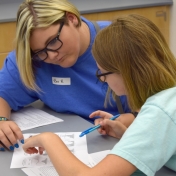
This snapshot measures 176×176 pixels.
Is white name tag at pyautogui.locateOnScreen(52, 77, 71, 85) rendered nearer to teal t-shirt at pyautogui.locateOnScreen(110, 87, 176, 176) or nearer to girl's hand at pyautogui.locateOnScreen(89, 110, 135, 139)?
girl's hand at pyautogui.locateOnScreen(89, 110, 135, 139)

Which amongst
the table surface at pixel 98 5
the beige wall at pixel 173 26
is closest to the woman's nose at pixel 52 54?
the table surface at pixel 98 5

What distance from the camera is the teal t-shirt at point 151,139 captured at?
2.71 ft

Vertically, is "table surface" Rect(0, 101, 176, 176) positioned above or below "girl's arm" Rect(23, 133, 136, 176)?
below

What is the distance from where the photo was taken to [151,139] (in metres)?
0.82

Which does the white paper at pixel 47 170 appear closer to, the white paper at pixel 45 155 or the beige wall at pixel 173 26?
the white paper at pixel 45 155

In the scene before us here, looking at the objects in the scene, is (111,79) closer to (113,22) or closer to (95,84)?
(113,22)

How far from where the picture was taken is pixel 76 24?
4.77 ft

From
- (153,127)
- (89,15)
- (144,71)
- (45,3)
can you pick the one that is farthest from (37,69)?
(89,15)

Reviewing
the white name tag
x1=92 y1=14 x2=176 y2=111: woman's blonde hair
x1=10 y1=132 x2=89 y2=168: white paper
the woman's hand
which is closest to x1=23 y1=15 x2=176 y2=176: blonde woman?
x1=92 y1=14 x2=176 y2=111: woman's blonde hair

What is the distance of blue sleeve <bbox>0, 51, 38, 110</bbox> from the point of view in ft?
5.18

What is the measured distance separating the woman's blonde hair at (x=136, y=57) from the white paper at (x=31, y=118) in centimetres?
57

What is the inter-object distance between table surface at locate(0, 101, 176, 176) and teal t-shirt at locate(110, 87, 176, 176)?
206 mm

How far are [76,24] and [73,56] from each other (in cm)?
14

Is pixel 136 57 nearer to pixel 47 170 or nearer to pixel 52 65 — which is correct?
pixel 47 170
